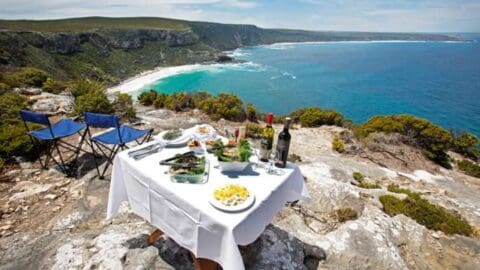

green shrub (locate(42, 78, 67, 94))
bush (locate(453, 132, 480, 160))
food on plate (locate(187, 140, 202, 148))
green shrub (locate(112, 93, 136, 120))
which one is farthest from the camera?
bush (locate(453, 132, 480, 160))

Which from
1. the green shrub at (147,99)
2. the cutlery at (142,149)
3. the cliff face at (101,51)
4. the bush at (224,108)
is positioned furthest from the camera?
the cliff face at (101,51)

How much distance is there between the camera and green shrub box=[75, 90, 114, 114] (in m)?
7.01

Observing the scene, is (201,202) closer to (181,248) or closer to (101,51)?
→ (181,248)

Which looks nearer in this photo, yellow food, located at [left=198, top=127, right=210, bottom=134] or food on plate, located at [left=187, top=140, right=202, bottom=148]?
food on plate, located at [left=187, top=140, right=202, bottom=148]

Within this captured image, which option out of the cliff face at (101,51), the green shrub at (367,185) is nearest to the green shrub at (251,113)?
the green shrub at (367,185)

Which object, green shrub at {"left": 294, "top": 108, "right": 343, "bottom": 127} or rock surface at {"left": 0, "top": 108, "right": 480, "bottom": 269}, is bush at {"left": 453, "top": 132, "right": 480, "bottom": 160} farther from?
rock surface at {"left": 0, "top": 108, "right": 480, "bottom": 269}

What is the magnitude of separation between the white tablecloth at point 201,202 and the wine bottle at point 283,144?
0.31 feet

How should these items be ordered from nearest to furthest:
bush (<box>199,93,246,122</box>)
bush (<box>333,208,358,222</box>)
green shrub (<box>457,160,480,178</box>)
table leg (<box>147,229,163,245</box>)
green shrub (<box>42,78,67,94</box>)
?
1. table leg (<box>147,229,163,245</box>)
2. bush (<box>333,208,358,222</box>)
3. green shrub (<box>457,160,480,178</box>)
4. bush (<box>199,93,246,122</box>)
5. green shrub (<box>42,78,67,94</box>)

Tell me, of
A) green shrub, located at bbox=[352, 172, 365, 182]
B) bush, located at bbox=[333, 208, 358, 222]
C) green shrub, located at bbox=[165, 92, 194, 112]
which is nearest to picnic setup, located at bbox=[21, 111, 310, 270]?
bush, located at bbox=[333, 208, 358, 222]

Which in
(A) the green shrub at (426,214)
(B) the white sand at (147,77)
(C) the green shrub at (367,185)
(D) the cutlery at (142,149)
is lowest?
(B) the white sand at (147,77)

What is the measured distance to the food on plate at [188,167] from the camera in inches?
71.9

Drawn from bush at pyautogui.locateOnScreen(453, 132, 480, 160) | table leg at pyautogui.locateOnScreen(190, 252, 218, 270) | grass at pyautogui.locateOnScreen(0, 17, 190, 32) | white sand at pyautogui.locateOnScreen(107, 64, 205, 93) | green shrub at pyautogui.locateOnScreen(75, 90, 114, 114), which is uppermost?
grass at pyautogui.locateOnScreen(0, 17, 190, 32)

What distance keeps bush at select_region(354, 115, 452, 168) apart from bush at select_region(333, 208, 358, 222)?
6.46 metres

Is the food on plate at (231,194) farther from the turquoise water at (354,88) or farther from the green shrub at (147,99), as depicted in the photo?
the turquoise water at (354,88)
